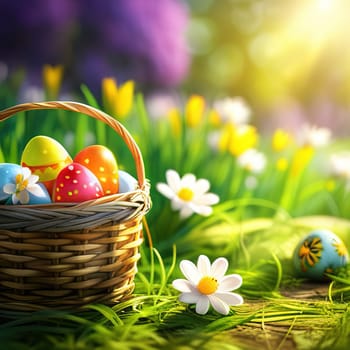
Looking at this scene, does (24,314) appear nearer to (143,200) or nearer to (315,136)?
(143,200)

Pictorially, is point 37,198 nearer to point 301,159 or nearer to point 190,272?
point 190,272

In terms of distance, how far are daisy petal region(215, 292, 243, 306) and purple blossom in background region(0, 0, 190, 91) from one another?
1938 mm

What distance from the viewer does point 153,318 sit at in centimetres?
125

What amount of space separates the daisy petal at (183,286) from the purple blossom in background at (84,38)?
6.28ft

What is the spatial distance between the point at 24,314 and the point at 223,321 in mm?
358

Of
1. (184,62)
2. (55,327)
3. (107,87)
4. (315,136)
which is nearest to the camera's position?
(55,327)

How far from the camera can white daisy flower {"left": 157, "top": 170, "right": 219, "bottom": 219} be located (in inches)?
58.6

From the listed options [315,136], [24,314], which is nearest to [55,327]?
[24,314]

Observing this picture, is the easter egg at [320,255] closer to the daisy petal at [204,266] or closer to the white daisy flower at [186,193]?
the white daisy flower at [186,193]

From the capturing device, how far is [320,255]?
1521 millimetres

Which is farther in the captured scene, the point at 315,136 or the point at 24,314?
the point at 315,136

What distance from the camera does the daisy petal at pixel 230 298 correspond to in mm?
1222

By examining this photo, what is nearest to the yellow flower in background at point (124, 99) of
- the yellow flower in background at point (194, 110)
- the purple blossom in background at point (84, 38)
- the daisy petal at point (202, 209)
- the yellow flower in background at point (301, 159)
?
the yellow flower in background at point (194, 110)

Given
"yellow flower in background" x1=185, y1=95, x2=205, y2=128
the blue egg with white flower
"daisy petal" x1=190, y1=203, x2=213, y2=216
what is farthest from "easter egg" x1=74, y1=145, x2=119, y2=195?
"yellow flower in background" x1=185, y1=95, x2=205, y2=128
